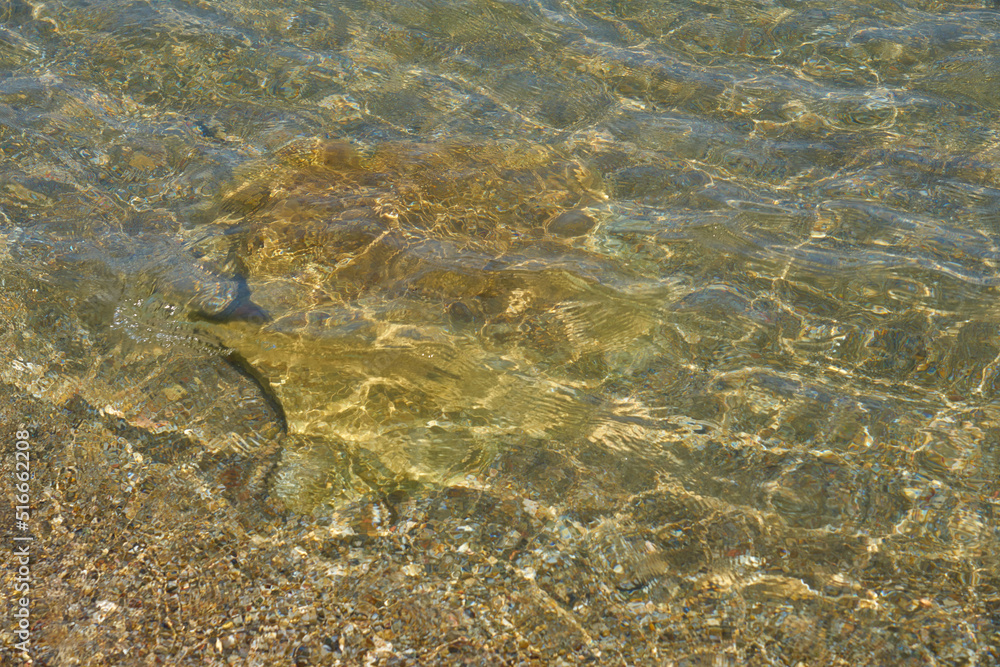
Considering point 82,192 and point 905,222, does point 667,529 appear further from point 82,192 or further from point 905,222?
point 82,192

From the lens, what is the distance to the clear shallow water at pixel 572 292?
11.2 feet

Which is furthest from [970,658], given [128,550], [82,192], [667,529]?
[82,192]

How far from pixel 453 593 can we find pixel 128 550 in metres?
1.40

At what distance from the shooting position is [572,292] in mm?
4520

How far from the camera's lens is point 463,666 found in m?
2.93
